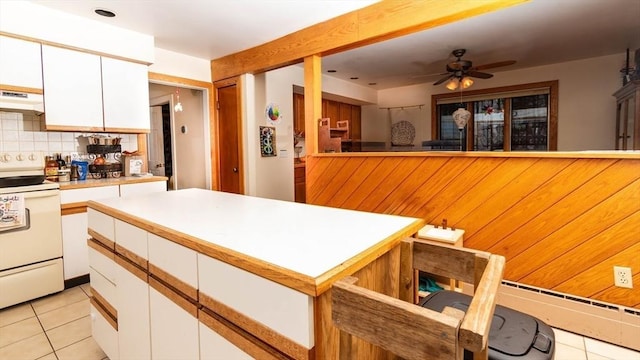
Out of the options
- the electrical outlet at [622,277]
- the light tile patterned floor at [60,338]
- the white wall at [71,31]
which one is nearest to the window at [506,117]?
the electrical outlet at [622,277]

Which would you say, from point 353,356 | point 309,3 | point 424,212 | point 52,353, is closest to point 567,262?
point 424,212

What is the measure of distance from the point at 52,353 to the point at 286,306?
6.88 feet

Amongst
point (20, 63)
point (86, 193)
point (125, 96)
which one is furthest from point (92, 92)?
point (86, 193)

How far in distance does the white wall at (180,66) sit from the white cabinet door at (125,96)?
45cm

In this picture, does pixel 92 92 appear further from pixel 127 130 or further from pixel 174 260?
pixel 174 260

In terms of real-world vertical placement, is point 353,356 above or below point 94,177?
below

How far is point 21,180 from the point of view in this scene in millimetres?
2543

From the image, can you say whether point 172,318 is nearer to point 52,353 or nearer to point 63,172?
point 52,353

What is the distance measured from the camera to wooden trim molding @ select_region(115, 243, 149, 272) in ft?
4.44

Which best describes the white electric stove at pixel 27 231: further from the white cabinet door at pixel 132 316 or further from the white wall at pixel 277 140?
the white wall at pixel 277 140

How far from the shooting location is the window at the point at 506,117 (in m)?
5.33

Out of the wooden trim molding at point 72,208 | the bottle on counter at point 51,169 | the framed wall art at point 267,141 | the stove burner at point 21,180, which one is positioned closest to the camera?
the stove burner at point 21,180

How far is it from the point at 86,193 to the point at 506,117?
6302 mm

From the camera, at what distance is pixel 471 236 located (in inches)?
98.4
